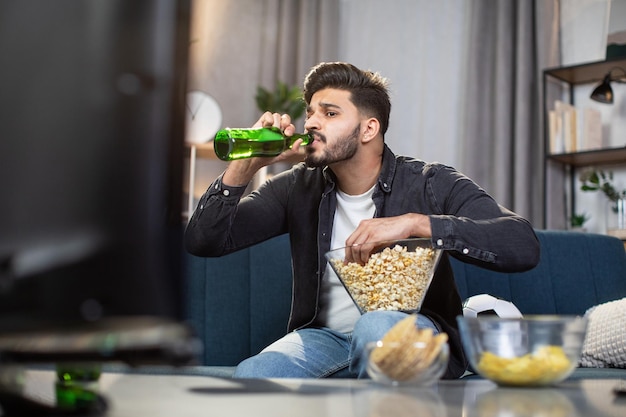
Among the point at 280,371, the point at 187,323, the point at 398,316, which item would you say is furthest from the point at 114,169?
the point at 280,371

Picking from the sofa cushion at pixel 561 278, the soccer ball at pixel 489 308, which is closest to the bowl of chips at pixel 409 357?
→ the soccer ball at pixel 489 308

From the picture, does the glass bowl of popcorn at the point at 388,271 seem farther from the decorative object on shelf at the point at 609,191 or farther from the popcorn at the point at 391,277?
the decorative object on shelf at the point at 609,191

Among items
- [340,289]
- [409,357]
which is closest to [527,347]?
[409,357]

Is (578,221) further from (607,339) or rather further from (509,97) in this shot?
(607,339)

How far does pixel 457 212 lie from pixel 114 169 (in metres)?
1.34

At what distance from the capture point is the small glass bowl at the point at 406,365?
86 centimetres

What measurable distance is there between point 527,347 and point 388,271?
0.60m

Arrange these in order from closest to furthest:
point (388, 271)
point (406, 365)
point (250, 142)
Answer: point (406, 365) → point (388, 271) → point (250, 142)

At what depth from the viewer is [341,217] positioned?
1.95 metres

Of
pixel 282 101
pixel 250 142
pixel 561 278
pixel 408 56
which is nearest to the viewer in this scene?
pixel 250 142

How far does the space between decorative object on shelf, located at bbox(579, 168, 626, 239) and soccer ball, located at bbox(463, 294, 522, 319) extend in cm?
188

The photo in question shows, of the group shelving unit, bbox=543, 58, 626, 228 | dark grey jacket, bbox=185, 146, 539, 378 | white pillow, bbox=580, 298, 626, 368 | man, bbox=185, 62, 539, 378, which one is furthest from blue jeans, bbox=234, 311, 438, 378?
shelving unit, bbox=543, 58, 626, 228

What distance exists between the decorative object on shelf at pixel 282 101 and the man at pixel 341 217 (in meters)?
1.87

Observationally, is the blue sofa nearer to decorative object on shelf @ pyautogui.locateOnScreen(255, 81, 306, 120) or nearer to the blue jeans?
the blue jeans
